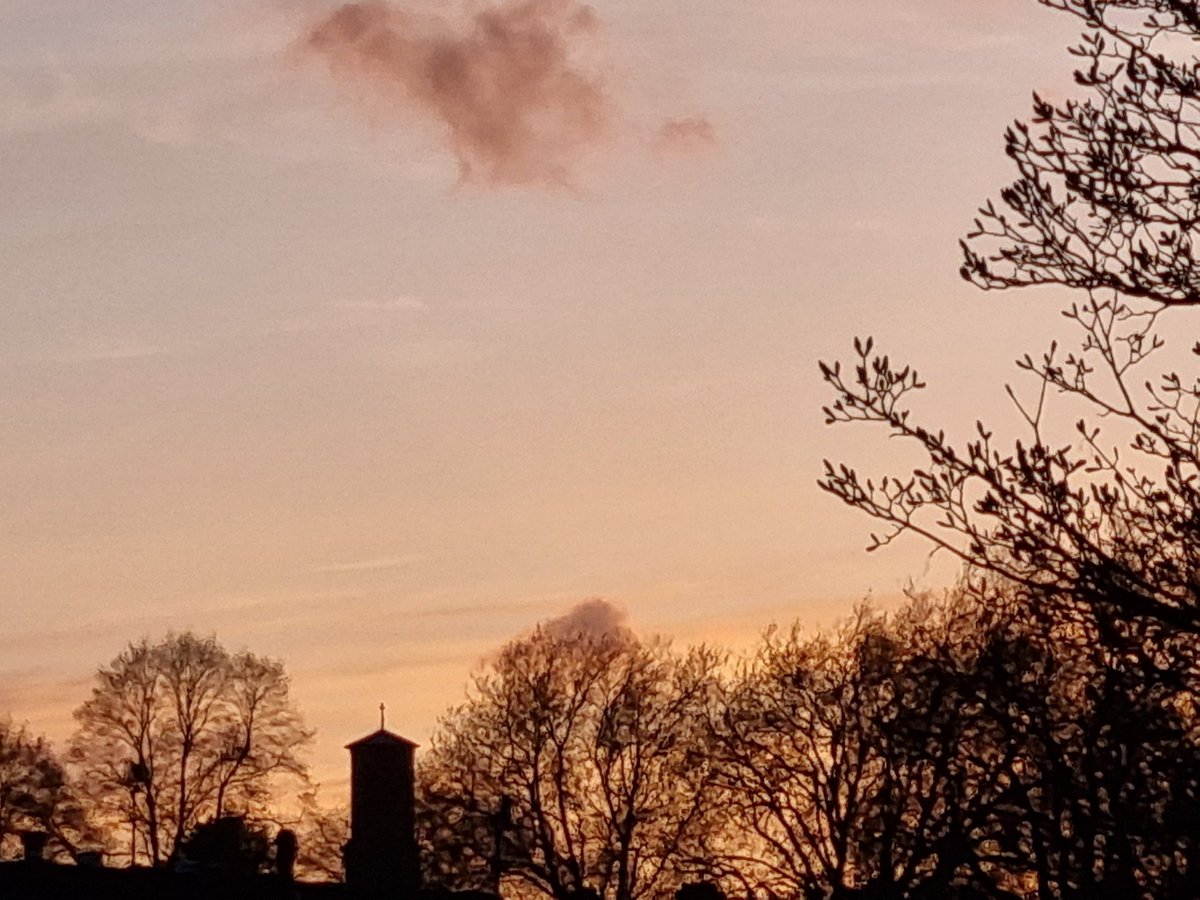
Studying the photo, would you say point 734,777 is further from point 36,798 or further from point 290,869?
point 36,798

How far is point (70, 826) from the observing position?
69.3 m

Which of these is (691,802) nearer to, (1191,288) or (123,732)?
(123,732)

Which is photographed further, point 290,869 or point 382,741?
point 382,741

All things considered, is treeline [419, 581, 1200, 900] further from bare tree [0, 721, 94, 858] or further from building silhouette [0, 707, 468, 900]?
bare tree [0, 721, 94, 858]

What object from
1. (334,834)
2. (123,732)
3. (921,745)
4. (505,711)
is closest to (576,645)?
(505,711)

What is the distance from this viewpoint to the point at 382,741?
62844mm

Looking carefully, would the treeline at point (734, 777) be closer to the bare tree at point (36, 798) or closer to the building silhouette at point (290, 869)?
the building silhouette at point (290, 869)

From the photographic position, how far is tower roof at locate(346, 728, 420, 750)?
206 feet

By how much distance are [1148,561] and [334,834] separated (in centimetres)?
5596

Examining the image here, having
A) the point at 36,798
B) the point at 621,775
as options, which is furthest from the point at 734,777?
the point at 36,798

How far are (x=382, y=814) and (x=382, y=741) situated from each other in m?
3.34

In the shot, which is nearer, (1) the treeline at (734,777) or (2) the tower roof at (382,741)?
(1) the treeline at (734,777)

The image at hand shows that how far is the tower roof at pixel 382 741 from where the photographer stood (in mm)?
62688

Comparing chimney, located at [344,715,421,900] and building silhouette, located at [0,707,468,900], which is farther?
chimney, located at [344,715,421,900]
